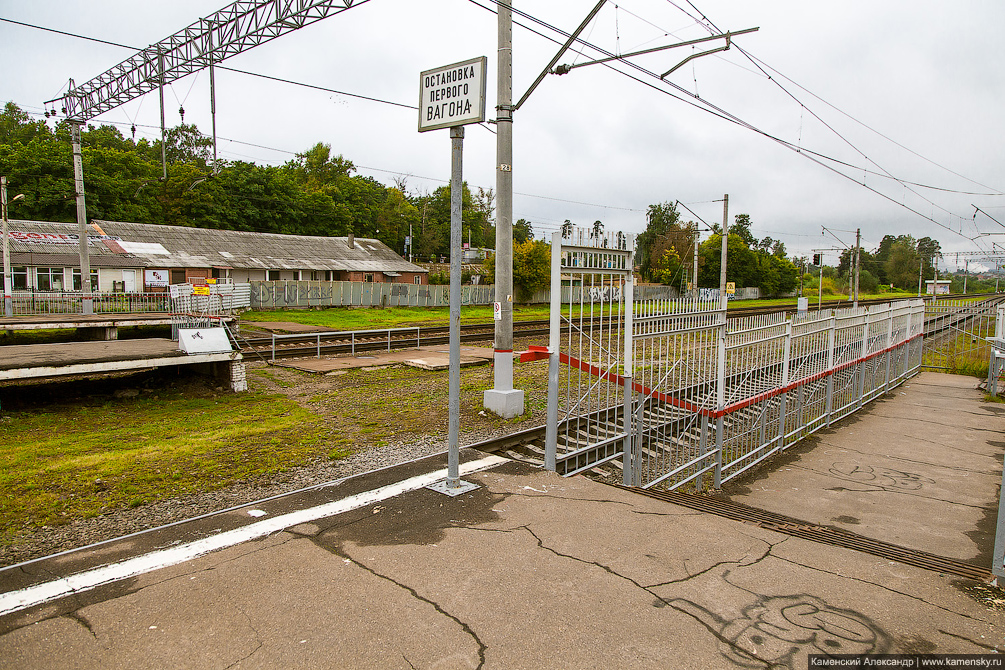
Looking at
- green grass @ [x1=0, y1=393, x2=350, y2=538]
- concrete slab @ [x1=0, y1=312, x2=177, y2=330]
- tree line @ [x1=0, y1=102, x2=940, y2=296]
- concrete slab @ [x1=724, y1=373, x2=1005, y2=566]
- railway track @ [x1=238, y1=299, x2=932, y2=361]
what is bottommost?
concrete slab @ [x1=724, y1=373, x2=1005, y2=566]

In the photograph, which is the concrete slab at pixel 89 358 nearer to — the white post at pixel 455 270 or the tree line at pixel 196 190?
the white post at pixel 455 270

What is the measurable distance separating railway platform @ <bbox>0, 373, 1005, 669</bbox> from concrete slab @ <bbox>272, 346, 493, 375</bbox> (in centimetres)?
890

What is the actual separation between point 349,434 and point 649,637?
5.84m

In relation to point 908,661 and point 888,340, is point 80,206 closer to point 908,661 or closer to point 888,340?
point 908,661

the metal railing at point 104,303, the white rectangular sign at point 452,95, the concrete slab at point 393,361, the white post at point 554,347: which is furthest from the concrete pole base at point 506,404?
the metal railing at point 104,303

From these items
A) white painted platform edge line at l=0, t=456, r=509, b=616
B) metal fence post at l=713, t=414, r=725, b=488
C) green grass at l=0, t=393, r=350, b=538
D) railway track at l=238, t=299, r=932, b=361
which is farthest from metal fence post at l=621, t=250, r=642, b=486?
railway track at l=238, t=299, r=932, b=361

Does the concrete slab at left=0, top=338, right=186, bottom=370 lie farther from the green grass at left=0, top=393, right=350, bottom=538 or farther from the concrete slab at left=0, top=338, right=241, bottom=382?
the green grass at left=0, top=393, right=350, bottom=538

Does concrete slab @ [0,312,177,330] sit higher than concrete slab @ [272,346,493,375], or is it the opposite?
concrete slab @ [0,312,177,330]

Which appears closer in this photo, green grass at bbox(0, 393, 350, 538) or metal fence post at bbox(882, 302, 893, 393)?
green grass at bbox(0, 393, 350, 538)

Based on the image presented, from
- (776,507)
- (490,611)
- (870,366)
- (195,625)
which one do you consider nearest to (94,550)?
(195,625)

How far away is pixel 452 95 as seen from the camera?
5.50 metres

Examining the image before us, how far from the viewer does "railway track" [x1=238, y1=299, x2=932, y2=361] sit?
641 inches

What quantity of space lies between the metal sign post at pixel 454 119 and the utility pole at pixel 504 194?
341 cm

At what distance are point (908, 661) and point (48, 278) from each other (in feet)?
133
